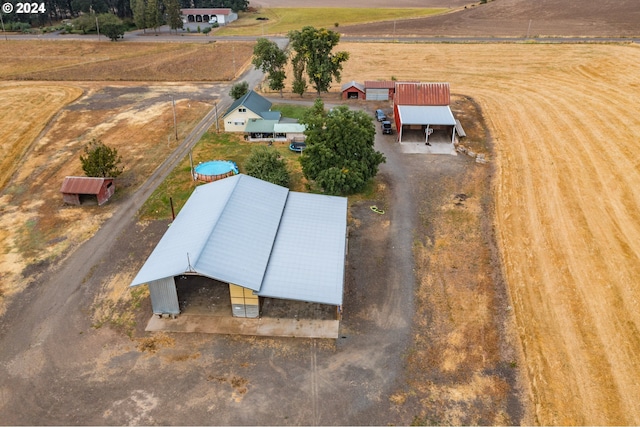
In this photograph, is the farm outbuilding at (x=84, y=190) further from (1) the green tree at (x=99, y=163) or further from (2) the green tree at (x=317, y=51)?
(2) the green tree at (x=317, y=51)

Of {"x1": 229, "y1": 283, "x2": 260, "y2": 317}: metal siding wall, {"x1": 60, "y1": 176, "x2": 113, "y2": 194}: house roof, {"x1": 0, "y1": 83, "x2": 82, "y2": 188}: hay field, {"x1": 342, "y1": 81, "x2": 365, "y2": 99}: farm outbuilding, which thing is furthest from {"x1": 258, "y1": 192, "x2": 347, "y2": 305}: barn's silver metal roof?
{"x1": 342, "y1": 81, "x2": 365, "y2": 99}: farm outbuilding

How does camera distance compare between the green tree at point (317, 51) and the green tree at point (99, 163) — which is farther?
the green tree at point (317, 51)

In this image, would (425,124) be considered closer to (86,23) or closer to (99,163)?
(99,163)

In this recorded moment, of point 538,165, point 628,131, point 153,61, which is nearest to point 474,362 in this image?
point 538,165

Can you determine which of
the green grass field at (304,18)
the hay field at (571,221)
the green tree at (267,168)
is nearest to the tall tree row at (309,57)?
the hay field at (571,221)

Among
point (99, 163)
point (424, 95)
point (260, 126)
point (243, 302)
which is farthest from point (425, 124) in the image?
point (99, 163)

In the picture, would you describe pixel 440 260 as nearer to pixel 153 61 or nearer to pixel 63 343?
pixel 63 343
